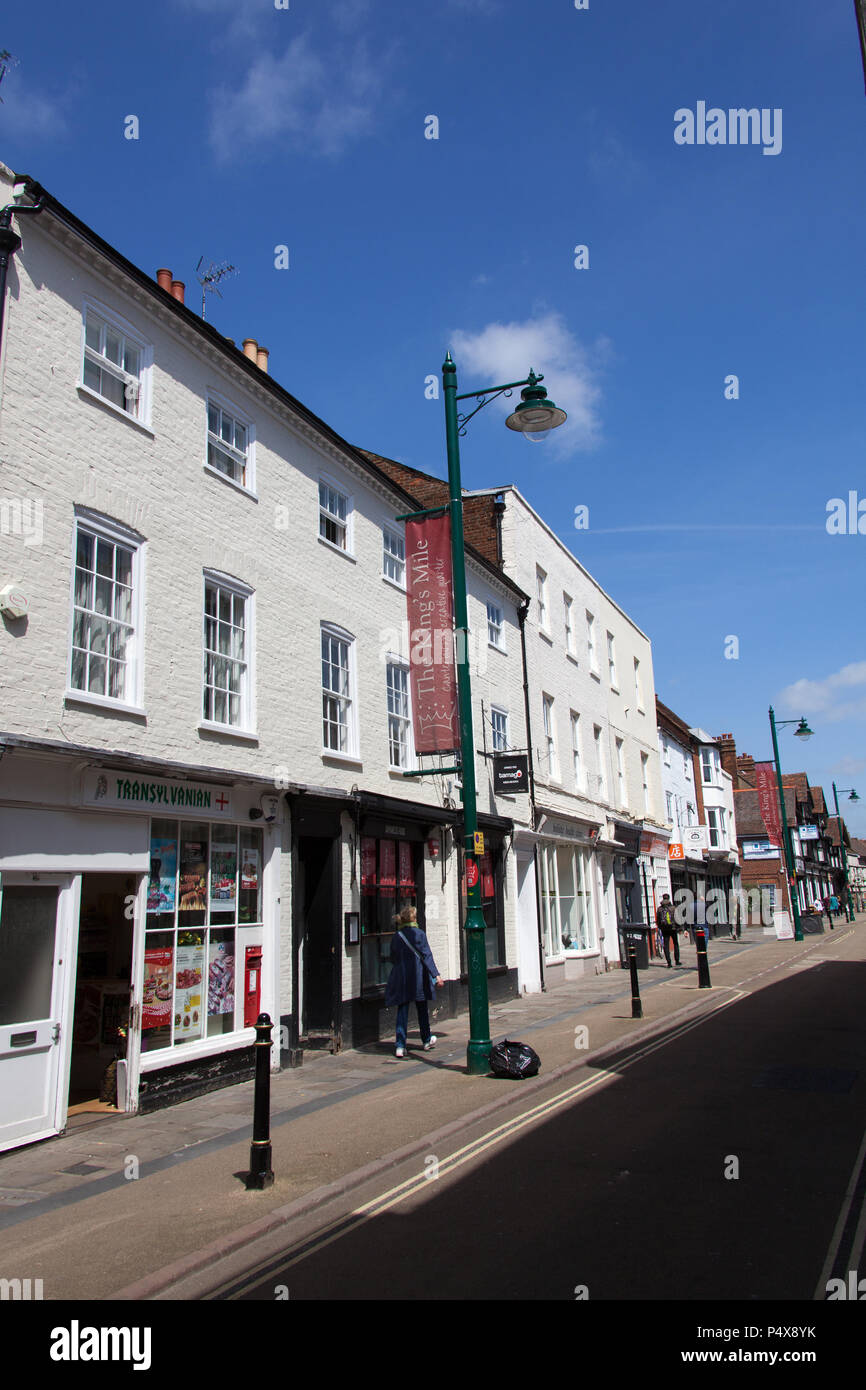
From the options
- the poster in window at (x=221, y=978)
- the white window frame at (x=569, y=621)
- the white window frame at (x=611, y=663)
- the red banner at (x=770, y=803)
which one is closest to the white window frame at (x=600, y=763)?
the white window frame at (x=611, y=663)

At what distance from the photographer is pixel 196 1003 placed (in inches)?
404

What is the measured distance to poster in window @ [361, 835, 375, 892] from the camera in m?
13.6

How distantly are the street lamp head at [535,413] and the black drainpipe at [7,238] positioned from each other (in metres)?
5.31

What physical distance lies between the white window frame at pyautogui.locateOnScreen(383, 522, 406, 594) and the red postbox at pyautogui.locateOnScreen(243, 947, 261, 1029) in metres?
6.73

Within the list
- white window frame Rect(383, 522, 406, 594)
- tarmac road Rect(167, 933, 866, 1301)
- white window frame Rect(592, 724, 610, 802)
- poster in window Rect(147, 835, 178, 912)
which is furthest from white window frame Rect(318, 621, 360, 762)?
white window frame Rect(592, 724, 610, 802)

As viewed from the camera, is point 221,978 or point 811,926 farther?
point 811,926

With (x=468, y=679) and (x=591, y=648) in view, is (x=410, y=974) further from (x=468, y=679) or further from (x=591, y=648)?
(x=591, y=648)

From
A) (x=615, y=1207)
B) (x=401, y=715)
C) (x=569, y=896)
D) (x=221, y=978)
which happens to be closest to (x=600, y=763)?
(x=569, y=896)

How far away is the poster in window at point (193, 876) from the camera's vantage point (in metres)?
10.2

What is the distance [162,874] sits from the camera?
9914 millimetres

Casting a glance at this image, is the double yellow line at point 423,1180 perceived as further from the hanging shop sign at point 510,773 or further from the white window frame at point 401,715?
the hanging shop sign at point 510,773

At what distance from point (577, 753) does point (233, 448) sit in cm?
1520

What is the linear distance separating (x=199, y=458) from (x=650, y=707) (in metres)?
24.6
